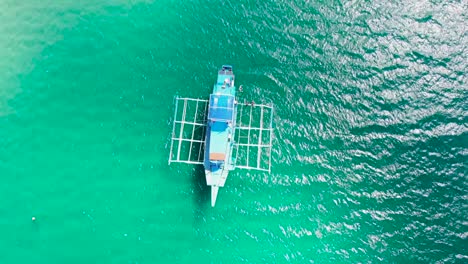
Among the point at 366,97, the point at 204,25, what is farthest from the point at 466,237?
the point at 204,25

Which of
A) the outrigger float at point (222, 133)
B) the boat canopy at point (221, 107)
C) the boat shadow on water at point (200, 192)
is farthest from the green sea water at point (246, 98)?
the boat canopy at point (221, 107)

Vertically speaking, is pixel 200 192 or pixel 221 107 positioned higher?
pixel 221 107

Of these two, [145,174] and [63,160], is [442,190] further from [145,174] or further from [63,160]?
[63,160]

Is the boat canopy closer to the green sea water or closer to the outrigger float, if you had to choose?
the outrigger float

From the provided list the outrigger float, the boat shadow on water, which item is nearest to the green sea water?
the boat shadow on water

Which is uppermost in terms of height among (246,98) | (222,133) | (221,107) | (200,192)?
(246,98)

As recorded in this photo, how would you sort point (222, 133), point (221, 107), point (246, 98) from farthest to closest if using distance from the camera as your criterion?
point (246, 98) → point (221, 107) → point (222, 133)

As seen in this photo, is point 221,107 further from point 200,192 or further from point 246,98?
point 200,192

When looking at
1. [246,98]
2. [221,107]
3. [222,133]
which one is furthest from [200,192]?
[246,98]
